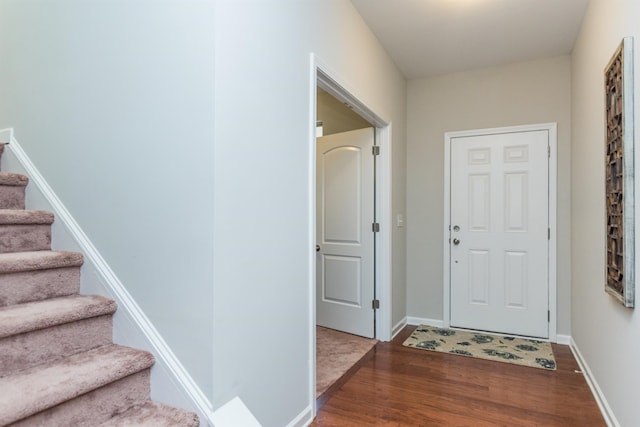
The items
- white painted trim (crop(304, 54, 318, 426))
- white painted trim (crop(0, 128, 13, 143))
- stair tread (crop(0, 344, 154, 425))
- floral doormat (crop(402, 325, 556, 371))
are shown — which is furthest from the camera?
floral doormat (crop(402, 325, 556, 371))

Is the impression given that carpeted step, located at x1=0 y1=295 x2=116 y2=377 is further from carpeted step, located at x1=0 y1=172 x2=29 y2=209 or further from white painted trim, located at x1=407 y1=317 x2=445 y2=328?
white painted trim, located at x1=407 y1=317 x2=445 y2=328

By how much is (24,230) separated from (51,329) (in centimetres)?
68

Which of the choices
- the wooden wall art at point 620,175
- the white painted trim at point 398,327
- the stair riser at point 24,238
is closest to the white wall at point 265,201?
the stair riser at point 24,238

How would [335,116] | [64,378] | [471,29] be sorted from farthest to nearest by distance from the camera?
[335,116] → [471,29] → [64,378]

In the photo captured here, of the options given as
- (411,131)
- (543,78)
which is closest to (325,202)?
(411,131)

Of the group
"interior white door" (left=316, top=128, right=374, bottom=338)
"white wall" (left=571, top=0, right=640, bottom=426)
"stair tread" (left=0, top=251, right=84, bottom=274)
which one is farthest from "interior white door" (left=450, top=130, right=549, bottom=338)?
"stair tread" (left=0, top=251, right=84, bottom=274)

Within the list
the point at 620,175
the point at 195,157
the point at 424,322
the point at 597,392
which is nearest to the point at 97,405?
the point at 195,157

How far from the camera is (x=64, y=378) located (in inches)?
51.4

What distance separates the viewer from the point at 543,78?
11.4 feet

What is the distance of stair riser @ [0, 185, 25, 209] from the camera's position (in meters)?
2.00

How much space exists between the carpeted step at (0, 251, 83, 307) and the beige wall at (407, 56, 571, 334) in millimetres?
3079

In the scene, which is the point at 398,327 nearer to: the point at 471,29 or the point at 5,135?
the point at 471,29

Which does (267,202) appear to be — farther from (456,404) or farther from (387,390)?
(456,404)

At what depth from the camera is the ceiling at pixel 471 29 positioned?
2.66 metres
